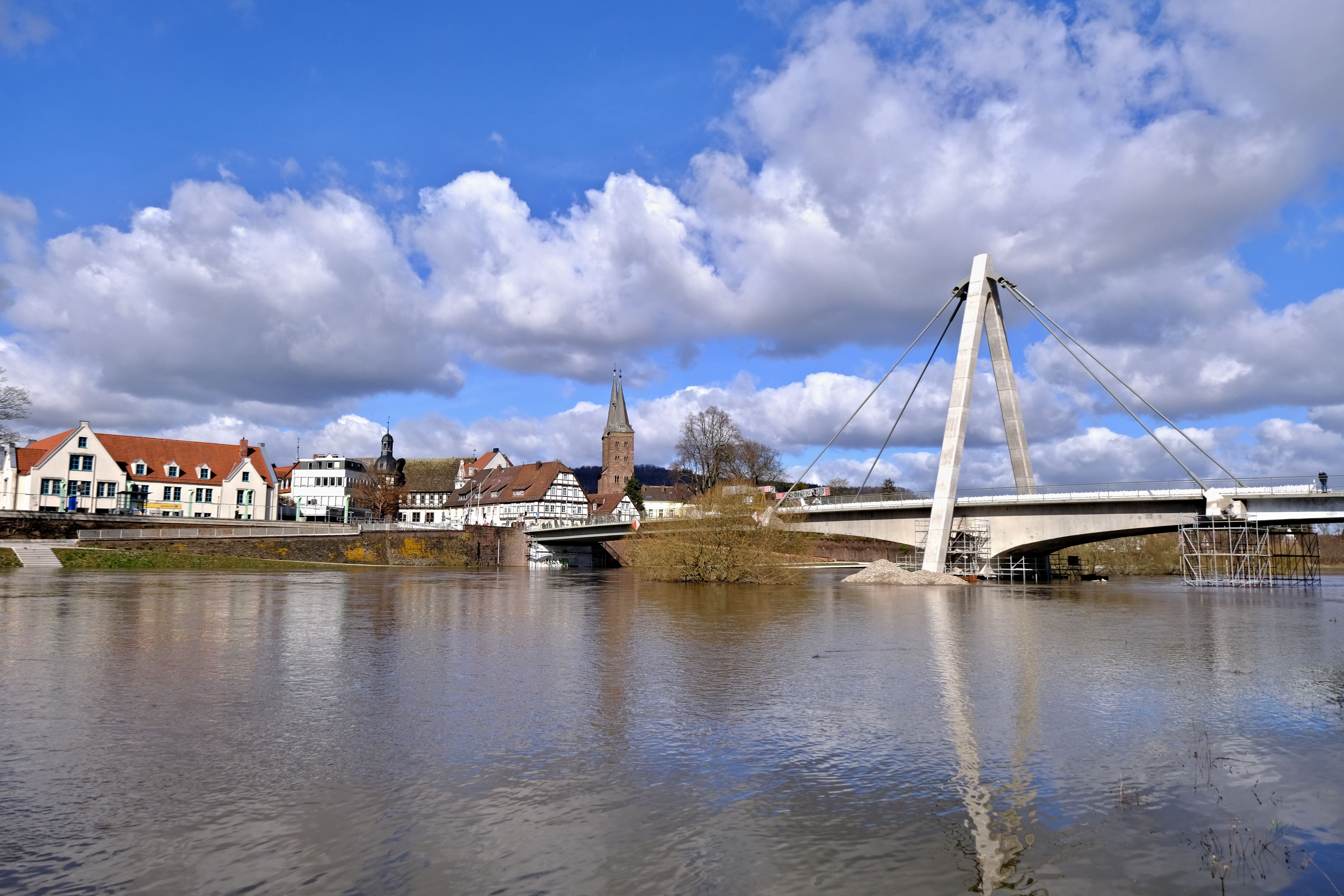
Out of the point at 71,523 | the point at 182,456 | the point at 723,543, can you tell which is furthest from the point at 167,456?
the point at 723,543

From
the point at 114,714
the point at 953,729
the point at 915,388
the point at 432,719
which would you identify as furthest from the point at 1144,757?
the point at 915,388

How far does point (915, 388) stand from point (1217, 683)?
4032 centimetres

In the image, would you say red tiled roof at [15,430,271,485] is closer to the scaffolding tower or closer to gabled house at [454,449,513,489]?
gabled house at [454,449,513,489]

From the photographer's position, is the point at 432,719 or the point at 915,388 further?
the point at 915,388

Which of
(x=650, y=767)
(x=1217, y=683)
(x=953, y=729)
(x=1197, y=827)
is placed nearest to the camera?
(x=1197, y=827)

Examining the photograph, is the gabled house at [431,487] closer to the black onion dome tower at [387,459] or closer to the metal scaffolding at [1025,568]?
the black onion dome tower at [387,459]

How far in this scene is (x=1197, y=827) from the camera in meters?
7.66

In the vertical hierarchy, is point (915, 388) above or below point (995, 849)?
above

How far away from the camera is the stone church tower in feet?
415

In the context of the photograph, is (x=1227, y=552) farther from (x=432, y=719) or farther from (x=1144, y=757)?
(x=432, y=719)

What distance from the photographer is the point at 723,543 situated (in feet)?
157

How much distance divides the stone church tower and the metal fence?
48843 millimetres

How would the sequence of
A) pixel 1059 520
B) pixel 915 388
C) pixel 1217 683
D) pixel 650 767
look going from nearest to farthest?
pixel 650 767 < pixel 1217 683 < pixel 1059 520 < pixel 915 388

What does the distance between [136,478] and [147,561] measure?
28914 mm
